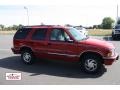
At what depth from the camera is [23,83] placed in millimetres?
8211

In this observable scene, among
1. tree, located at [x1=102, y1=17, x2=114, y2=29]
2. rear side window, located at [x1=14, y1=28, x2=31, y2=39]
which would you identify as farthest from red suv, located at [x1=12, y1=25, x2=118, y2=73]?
tree, located at [x1=102, y1=17, x2=114, y2=29]

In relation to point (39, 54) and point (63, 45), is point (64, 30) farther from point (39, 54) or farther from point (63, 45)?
point (39, 54)

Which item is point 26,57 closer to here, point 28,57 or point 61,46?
point 28,57

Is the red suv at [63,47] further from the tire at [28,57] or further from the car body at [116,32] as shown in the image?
the car body at [116,32]

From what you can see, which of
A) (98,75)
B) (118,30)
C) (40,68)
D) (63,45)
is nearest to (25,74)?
(40,68)

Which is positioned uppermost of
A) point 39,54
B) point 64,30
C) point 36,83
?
point 64,30

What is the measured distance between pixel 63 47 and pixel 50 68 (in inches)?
43.2

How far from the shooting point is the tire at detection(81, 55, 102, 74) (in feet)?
30.7

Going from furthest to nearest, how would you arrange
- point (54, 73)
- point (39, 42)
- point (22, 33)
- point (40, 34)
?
1. point (22, 33)
2. point (40, 34)
3. point (39, 42)
4. point (54, 73)

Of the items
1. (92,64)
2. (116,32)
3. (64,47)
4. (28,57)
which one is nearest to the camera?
(92,64)

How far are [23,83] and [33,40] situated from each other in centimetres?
292

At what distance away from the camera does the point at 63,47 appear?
9.88 metres
